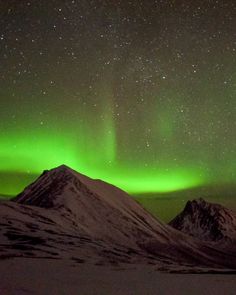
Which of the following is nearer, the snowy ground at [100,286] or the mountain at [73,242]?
the snowy ground at [100,286]

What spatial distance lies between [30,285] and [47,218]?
13130 cm

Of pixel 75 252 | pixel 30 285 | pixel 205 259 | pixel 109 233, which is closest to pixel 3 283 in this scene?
pixel 30 285

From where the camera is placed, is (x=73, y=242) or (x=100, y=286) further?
(x=73, y=242)

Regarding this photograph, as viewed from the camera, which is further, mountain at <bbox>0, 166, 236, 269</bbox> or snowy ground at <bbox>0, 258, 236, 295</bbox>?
mountain at <bbox>0, 166, 236, 269</bbox>

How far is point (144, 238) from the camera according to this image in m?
194

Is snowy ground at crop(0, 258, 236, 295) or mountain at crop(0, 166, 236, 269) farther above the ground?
mountain at crop(0, 166, 236, 269)

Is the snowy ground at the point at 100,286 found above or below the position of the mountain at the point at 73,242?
below

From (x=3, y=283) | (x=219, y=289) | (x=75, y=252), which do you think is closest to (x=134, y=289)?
(x=219, y=289)

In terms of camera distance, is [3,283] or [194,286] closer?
[3,283]

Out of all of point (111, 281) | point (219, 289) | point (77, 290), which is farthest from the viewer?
point (111, 281)

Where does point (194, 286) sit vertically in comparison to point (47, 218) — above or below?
below

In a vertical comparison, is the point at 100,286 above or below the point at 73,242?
below

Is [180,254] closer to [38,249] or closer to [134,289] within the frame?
[38,249]

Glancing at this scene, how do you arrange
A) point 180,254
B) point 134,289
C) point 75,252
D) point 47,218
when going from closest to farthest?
1. point 134,289
2. point 75,252
3. point 47,218
4. point 180,254
